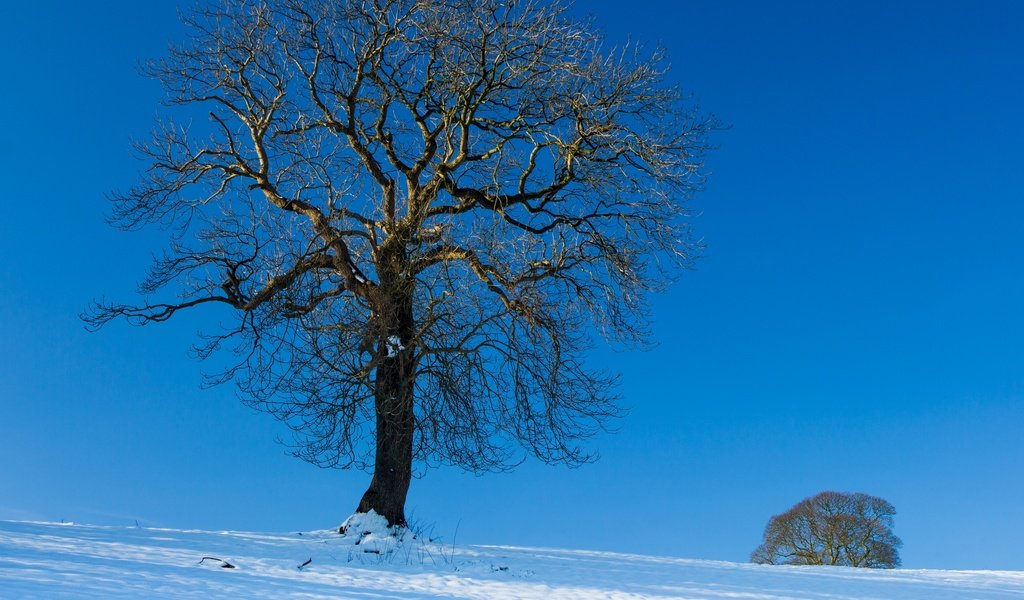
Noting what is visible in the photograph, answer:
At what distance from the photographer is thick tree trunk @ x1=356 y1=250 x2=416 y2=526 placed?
40.3 ft

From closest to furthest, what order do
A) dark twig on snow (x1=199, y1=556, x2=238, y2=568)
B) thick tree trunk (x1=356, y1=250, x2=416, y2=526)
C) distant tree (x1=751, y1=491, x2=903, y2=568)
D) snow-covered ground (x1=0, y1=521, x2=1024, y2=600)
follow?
snow-covered ground (x1=0, y1=521, x2=1024, y2=600)
dark twig on snow (x1=199, y1=556, x2=238, y2=568)
thick tree trunk (x1=356, y1=250, x2=416, y2=526)
distant tree (x1=751, y1=491, x2=903, y2=568)

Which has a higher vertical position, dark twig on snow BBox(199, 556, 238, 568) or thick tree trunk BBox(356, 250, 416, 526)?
thick tree trunk BBox(356, 250, 416, 526)

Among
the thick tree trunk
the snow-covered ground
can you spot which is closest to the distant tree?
the snow-covered ground

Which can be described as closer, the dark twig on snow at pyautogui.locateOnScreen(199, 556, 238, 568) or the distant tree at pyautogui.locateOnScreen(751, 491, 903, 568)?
the dark twig on snow at pyautogui.locateOnScreen(199, 556, 238, 568)

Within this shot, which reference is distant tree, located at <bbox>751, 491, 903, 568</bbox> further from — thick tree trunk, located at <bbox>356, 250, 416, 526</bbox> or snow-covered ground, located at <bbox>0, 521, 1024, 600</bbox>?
thick tree trunk, located at <bbox>356, 250, 416, 526</bbox>

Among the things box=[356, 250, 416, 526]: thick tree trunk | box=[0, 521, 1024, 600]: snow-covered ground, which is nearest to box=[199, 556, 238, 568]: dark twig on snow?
box=[0, 521, 1024, 600]: snow-covered ground

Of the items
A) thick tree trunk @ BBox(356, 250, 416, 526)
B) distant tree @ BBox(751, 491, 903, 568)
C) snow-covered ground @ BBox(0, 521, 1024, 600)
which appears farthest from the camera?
distant tree @ BBox(751, 491, 903, 568)

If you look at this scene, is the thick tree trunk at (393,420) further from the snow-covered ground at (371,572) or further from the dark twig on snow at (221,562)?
the dark twig on snow at (221,562)

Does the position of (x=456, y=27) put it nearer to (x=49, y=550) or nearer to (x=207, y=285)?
(x=207, y=285)

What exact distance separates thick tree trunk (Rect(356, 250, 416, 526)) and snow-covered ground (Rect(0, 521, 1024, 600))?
19.2 inches

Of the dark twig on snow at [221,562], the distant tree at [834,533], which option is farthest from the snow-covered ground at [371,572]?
the distant tree at [834,533]

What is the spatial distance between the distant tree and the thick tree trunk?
16892 millimetres

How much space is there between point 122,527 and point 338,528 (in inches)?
118

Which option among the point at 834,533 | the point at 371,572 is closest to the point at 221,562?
the point at 371,572
